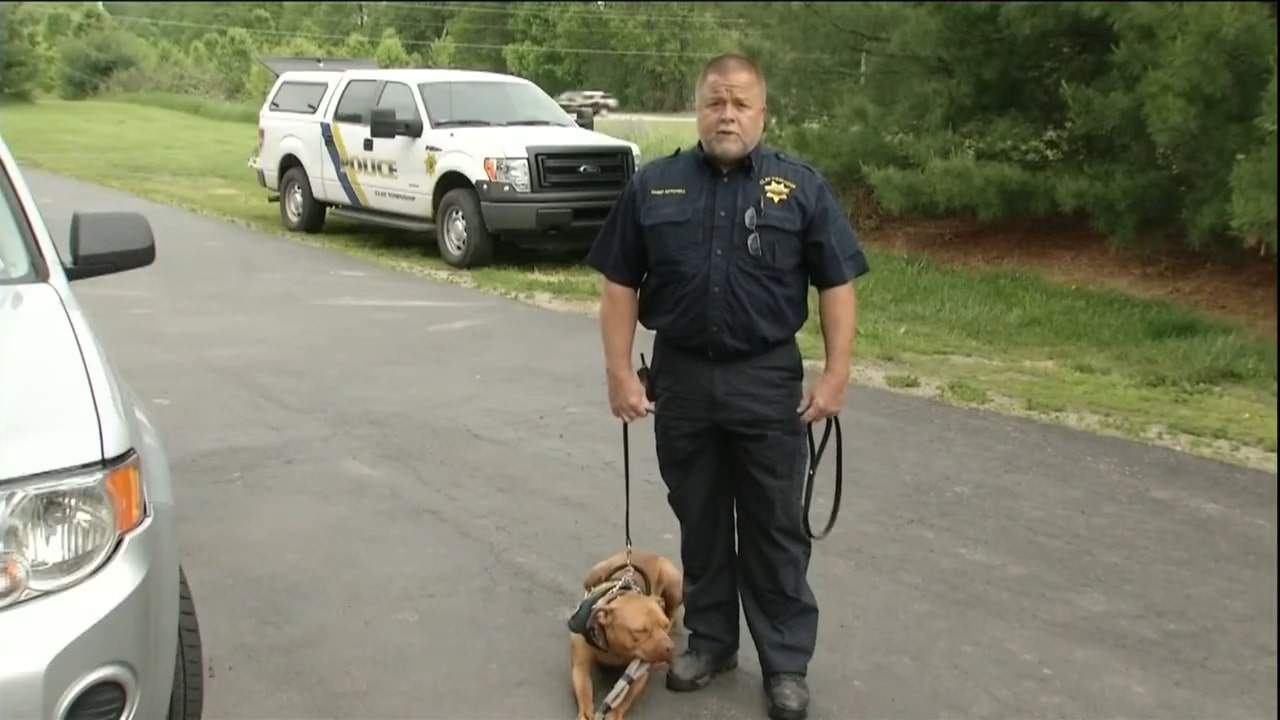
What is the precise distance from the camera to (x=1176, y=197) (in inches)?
90.0

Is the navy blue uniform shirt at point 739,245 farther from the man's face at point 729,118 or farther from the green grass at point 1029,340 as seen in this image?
the green grass at point 1029,340

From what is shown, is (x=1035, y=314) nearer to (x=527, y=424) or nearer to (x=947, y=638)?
(x=527, y=424)

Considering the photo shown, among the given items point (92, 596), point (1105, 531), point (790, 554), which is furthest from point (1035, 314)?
point (92, 596)

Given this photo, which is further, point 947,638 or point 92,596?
point 947,638

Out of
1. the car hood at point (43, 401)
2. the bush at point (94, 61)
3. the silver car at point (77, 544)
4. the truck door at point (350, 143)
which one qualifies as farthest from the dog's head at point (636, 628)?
the bush at point (94, 61)

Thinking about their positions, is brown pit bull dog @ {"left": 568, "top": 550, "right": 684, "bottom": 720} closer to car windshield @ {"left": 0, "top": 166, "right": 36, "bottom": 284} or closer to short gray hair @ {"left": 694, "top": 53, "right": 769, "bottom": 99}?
short gray hair @ {"left": 694, "top": 53, "right": 769, "bottom": 99}

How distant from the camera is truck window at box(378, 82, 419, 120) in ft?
43.4

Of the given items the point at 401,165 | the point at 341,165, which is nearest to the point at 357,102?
the point at 341,165

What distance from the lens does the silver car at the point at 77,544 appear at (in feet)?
8.34

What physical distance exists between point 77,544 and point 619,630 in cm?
141

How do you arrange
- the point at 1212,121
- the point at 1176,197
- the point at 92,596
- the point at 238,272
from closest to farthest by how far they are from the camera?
the point at 1212,121 → the point at 1176,197 → the point at 92,596 → the point at 238,272

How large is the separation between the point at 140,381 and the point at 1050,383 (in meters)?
5.25

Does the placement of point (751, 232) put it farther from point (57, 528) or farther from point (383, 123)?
point (383, 123)

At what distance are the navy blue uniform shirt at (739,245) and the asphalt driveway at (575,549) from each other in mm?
1135
